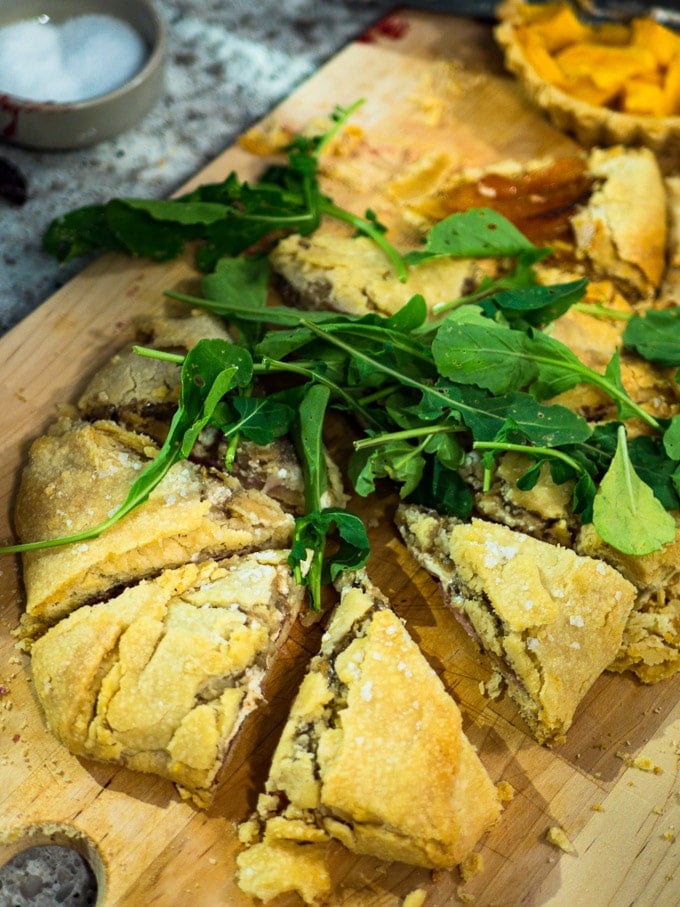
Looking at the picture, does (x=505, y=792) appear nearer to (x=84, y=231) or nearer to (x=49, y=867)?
(x=49, y=867)

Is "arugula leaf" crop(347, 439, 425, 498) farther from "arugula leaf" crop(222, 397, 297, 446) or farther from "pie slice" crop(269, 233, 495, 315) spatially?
"pie slice" crop(269, 233, 495, 315)

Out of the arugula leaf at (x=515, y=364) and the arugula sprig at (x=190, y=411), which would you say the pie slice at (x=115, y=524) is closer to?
the arugula sprig at (x=190, y=411)

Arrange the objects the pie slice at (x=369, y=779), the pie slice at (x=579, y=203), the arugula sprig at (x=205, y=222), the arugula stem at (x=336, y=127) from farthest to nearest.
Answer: the arugula stem at (x=336, y=127) → the pie slice at (x=579, y=203) → the arugula sprig at (x=205, y=222) → the pie slice at (x=369, y=779)

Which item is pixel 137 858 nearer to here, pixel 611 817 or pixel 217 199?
pixel 611 817

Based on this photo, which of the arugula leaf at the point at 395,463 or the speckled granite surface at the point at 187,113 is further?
the speckled granite surface at the point at 187,113

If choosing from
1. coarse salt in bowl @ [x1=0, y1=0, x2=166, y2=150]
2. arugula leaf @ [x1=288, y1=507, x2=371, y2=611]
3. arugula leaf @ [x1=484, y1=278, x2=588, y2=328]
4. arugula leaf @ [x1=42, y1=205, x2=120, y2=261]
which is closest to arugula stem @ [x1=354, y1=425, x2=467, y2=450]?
arugula leaf @ [x1=288, y1=507, x2=371, y2=611]

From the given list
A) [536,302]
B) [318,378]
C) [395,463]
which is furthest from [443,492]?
[536,302]

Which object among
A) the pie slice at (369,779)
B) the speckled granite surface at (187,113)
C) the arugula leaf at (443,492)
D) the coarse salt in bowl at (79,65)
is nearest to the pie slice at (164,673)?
the pie slice at (369,779)
